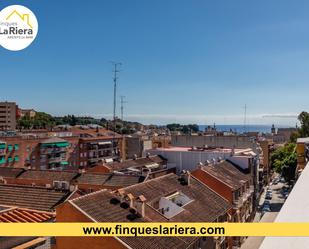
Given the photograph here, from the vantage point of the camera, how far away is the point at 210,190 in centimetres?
2766

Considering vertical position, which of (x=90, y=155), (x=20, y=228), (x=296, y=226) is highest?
(x=296, y=226)

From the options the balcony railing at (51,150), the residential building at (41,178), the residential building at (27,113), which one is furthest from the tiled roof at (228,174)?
the residential building at (27,113)

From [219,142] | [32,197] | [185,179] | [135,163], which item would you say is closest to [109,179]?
[185,179]

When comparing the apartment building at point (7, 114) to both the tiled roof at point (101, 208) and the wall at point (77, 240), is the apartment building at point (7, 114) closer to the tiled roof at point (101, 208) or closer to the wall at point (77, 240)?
the tiled roof at point (101, 208)

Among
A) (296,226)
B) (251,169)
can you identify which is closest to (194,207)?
(251,169)

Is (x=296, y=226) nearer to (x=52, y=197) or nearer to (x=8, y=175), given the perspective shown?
(x=52, y=197)

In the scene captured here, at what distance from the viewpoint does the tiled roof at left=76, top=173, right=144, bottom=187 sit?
28.5 metres

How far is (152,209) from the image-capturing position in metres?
19.3

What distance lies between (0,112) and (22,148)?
291ft

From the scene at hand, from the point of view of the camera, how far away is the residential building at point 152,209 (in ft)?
48.8

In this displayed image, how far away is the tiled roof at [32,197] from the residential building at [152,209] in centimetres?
424

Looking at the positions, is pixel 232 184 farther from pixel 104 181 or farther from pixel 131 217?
pixel 131 217

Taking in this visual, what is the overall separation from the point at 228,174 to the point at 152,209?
47.9ft

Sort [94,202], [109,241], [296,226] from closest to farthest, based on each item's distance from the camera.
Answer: [296,226]
[109,241]
[94,202]
